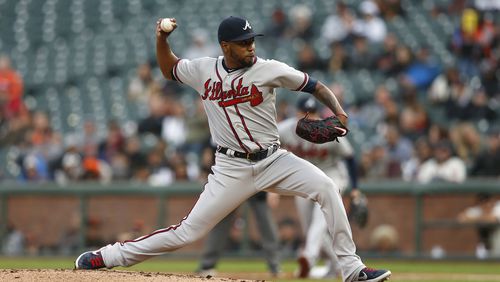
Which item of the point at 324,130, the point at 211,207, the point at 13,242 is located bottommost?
the point at 13,242

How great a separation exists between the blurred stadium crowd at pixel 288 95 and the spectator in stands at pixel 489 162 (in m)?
0.01

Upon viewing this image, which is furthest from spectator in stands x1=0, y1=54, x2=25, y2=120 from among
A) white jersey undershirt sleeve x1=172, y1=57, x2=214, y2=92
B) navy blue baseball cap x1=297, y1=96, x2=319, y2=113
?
white jersey undershirt sleeve x1=172, y1=57, x2=214, y2=92

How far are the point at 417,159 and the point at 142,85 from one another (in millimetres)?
5140

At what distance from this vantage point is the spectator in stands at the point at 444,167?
12438 millimetres

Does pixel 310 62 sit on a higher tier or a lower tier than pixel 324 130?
higher

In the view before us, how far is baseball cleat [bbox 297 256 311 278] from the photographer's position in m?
9.50

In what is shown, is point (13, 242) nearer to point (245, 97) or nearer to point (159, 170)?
point (159, 170)

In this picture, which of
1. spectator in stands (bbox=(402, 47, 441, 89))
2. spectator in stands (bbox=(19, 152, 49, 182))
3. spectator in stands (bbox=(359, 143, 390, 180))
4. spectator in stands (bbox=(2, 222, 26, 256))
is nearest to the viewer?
spectator in stands (bbox=(359, 143, 390, 180))

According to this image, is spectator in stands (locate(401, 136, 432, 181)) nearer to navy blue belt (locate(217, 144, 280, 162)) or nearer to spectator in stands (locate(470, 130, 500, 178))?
spectator in stands (locate(470, 130, 500, 178))

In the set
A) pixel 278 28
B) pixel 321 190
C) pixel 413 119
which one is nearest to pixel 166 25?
pixel 321 190

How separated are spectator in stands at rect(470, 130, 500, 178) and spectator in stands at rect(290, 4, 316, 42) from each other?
4.39m

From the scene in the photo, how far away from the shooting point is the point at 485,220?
12.2m

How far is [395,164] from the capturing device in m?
13.2

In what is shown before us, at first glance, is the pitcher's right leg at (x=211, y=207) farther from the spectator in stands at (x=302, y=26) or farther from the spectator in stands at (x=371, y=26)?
the spectator in stands at (x=302, y=26)
